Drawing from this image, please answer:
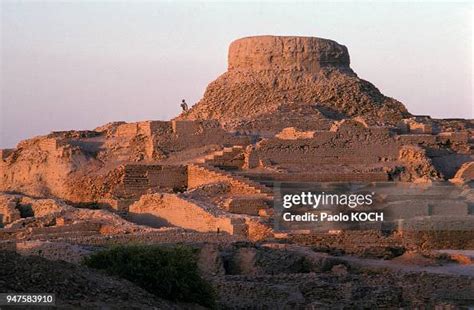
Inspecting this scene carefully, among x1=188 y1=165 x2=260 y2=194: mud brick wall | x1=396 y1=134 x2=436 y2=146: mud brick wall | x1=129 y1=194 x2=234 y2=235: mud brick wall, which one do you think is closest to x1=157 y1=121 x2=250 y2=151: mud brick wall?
x1=188 y1=165 x2=260 y2=194: mud brick wall

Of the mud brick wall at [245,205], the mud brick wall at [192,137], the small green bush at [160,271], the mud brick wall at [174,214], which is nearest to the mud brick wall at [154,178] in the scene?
the mud brick wall at [192,137]

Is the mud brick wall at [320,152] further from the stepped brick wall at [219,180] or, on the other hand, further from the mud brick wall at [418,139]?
the stepped brick wall at [219,180]

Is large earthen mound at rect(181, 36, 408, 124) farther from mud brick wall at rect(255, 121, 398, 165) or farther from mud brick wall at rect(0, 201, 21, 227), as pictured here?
mud brick wall at rect(0, 201, 21, 227)

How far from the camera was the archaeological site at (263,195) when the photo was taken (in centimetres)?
1950

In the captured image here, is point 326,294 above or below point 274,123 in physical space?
below

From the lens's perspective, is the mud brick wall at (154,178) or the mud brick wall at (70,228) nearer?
the mud brick wall at (70,228)

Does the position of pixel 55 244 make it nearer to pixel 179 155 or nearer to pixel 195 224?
pixel 195 224

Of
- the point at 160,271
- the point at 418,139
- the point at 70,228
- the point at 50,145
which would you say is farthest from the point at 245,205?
the point at 160,271

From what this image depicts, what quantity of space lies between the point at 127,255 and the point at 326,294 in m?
3.16

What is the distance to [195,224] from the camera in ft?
99.1

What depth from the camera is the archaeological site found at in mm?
19500

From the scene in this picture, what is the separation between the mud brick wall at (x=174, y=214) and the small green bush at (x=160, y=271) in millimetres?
9711

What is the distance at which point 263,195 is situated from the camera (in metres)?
32.2

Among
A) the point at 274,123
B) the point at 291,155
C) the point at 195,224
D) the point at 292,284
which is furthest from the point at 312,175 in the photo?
the point at 292,284
